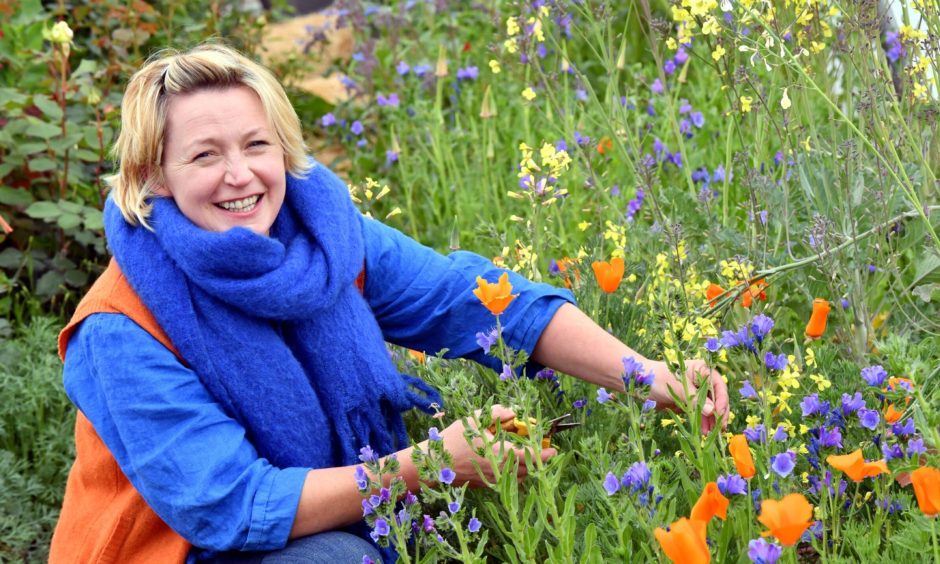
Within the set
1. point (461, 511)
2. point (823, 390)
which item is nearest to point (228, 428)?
point (461, 511)

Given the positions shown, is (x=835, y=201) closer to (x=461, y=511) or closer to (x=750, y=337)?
(x=750, y=337)

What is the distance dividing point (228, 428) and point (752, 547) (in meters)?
0.93

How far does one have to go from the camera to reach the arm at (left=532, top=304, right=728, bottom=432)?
6.64ft

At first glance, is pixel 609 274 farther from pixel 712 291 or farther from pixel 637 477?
pixel 637 477

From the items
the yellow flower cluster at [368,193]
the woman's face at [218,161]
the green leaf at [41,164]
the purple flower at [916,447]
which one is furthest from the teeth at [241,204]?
the green leaf at [41,164]

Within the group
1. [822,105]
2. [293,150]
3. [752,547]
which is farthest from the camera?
[822,105]

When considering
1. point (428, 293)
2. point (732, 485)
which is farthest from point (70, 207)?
point (732, 485)

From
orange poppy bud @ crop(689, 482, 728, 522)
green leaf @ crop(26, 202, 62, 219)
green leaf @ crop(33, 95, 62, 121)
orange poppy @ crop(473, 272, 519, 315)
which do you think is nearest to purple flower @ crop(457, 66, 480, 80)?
green leaf @ crop(33, 95, 62, 121)

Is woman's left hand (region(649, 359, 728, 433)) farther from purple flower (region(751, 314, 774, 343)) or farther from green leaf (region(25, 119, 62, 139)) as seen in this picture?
green leaf (region(25, 119, 62, 139))

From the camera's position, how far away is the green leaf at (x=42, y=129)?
3291 mm

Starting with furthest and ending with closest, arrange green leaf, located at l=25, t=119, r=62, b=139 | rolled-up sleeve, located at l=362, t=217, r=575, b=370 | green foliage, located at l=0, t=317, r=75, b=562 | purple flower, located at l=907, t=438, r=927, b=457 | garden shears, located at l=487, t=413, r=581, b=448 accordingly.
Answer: green leaf, located at l=25, t=119, r=62, b=139 → green foliage, located at l=0, t=317, r=75, b=562 → rolled-up sleeve, located at l=362, t=217, r=575, b=370 → garden shears, located at l=487, t=413, r=581, b=448 → purple flower, located at l=907, t=438, r=927, b=457

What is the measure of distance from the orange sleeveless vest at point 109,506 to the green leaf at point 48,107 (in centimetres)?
151

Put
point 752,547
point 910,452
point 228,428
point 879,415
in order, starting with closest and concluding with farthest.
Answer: point 752,547 → point 910,452 → point 879,415 → point 228,428

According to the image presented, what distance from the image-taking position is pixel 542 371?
2248mm
